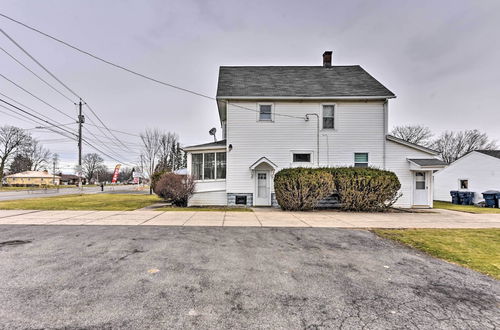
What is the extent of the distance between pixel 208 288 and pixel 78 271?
230 cm

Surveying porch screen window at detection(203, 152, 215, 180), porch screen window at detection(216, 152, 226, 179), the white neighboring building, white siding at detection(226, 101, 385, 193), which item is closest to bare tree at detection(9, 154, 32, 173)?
porch screen window at detection(203, 152, 215, 180)

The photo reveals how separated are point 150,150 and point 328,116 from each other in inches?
1036

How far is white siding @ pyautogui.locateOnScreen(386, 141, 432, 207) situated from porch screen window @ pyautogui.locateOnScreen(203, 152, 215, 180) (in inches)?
429

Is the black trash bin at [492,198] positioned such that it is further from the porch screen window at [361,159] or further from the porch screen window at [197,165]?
the porch screen window at [197,165]

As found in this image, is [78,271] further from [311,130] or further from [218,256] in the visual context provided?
[311,130]

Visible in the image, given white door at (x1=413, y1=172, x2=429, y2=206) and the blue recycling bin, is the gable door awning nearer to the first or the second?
white door at (x1=413, y1=172, x2=429, y2=206)

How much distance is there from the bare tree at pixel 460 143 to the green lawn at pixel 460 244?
43.1 metres

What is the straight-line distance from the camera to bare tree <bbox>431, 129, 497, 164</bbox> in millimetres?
38406

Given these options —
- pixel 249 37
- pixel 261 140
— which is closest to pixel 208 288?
pixel 261 140

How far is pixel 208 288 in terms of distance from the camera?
3047mm

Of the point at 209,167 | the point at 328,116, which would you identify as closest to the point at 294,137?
the point at 328,116

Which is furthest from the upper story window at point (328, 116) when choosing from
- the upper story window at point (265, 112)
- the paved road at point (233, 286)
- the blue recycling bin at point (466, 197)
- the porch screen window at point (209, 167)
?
the blue recycling bin at point (466, 197)

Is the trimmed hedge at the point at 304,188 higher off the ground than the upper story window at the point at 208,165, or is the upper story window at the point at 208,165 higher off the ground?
the upper story window at the point at 208,165

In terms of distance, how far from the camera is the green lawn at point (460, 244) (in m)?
4.26
